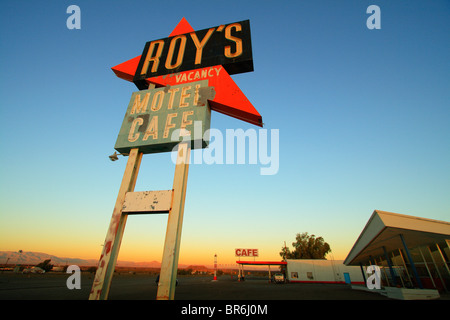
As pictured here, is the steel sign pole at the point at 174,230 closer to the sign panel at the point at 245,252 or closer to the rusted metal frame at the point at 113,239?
the rusted metal frame at the point at 113,239

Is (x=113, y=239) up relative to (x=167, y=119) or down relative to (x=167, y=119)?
down

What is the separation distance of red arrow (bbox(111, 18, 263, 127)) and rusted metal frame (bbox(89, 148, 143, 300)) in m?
3.56

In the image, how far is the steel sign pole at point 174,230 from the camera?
16.5ft

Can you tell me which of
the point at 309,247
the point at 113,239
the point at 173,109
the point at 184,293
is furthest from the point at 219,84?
the point at 309,247

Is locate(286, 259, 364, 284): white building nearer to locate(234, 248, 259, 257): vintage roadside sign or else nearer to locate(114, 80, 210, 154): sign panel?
locate(234, 248, 259, 257): vintage roadside sign

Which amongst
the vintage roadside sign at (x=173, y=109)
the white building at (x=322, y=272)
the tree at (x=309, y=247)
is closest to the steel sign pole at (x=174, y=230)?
the vintage roadside sign at (x=173, y=109)

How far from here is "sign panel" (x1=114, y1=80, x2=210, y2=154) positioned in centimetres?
682

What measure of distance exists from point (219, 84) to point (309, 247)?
53103 mm

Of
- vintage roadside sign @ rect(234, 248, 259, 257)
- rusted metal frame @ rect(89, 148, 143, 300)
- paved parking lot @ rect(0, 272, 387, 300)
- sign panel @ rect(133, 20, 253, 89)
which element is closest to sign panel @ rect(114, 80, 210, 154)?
rusted metal frame @ rect(89, 148, 143, 300)

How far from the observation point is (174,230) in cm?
556

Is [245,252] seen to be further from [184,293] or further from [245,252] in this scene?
[184,293]
